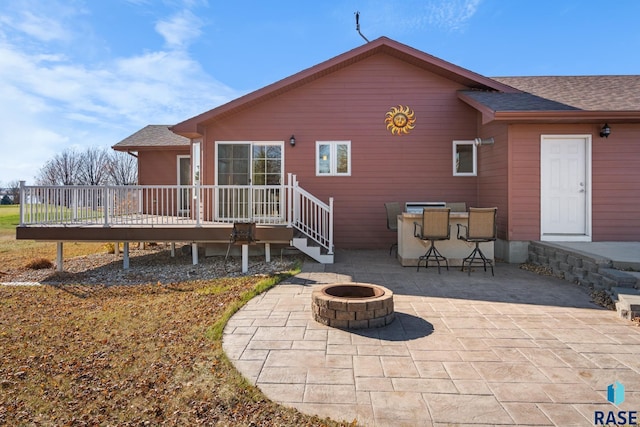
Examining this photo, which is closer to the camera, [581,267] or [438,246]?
[581,267]

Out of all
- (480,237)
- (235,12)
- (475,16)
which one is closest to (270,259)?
(480,237)

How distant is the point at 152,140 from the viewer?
12.8 metres

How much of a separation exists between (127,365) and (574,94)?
31.7 ft

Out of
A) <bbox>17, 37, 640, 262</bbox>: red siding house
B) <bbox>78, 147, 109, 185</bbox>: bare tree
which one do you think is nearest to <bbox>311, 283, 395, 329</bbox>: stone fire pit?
<bbox>17, 37, 640, 262</bbox>: red siding house

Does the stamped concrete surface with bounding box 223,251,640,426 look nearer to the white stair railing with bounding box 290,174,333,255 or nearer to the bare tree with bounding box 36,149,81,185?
the white stair railing with bounding box 290,174,333,255

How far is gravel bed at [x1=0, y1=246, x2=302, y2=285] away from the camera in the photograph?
7.04m

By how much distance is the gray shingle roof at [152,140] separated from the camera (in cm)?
1229

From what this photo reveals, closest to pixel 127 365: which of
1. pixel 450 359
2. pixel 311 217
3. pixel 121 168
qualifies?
pixel 450 359

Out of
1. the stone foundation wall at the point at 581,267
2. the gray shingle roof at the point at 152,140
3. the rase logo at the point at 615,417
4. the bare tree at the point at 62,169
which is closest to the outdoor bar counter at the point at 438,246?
the stone foundation wall at the point at 581,267

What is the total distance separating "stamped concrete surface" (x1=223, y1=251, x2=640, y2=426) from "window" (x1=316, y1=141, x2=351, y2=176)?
4575mm

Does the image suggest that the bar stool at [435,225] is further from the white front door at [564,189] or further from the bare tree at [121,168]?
the bare tree at [121,168]

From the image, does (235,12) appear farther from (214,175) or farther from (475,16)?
(475,16)

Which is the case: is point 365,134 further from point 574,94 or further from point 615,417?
point 615,417

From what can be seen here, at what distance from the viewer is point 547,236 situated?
7527 millimetres
